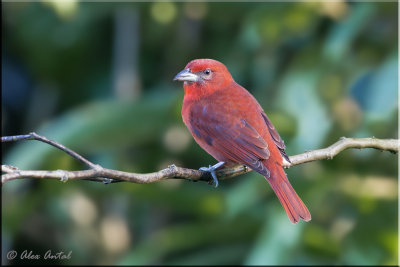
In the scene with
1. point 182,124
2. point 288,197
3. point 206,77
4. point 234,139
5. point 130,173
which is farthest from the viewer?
point 182,124

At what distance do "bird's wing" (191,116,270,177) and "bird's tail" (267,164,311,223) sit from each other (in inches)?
2.2

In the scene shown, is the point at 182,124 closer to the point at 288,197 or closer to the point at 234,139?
the point at 234,139

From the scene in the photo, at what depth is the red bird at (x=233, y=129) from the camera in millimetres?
2381

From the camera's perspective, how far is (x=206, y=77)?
2.63 metres

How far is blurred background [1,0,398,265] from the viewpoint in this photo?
353cm

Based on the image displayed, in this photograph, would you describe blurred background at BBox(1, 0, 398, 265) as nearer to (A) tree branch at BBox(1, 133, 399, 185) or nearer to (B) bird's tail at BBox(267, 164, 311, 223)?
(B) bird's tail at BBox(267, 164, 311, 223)

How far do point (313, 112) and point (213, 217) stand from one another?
0.92 m

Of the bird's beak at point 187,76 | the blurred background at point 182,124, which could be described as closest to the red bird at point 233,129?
the bird's beak at point 187,76

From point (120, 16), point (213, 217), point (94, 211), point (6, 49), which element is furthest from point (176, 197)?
point (6, 49)

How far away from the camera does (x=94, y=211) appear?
4.70 metres

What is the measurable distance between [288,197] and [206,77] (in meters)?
0.72

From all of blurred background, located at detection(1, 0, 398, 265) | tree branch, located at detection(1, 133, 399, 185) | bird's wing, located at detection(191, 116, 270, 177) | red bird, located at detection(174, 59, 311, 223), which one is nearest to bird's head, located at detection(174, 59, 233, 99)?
red bird, located at detection(174, 59, 311, 223)

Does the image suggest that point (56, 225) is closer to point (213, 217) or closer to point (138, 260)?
point (138, 260)

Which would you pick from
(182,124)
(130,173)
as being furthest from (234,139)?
(182,124)
